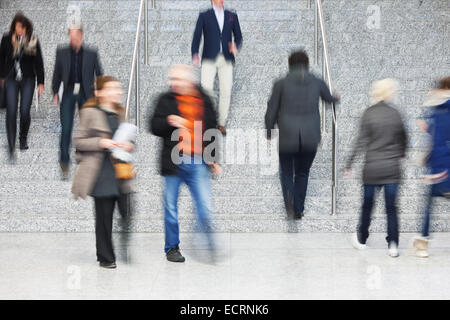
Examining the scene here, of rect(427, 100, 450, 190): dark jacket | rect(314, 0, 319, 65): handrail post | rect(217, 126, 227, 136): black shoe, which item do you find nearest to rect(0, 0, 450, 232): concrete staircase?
rect(314, 0, 319, 65): handrail post

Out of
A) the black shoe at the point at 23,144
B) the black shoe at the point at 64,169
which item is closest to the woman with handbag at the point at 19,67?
the black shoe at the point at 23,144

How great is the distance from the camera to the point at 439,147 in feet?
22.8

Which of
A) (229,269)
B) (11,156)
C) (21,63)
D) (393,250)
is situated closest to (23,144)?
(11,156)

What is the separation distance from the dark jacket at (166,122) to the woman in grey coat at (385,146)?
1322 mm

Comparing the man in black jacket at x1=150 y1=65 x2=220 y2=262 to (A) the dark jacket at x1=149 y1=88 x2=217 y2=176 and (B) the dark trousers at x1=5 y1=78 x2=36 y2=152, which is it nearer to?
(A) the dark jacket at x1=149 y1=88 x2=217 y2=176

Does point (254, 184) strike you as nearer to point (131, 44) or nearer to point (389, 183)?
point (389, 183)

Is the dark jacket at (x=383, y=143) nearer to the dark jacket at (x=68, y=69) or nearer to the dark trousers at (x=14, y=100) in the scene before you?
the dark jacket at (x=68, y=69)

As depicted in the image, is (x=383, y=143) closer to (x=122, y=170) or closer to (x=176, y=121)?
(x=176, y=121)

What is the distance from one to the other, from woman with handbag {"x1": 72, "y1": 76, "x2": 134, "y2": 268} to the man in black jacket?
0.98 feet

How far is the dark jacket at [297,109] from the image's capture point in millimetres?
7625

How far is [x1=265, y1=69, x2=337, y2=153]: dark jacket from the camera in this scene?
25.0 ft

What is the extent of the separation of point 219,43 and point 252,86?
1.29 m

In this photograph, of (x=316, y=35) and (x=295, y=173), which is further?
(x=316, y=35)

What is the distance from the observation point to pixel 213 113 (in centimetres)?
663
